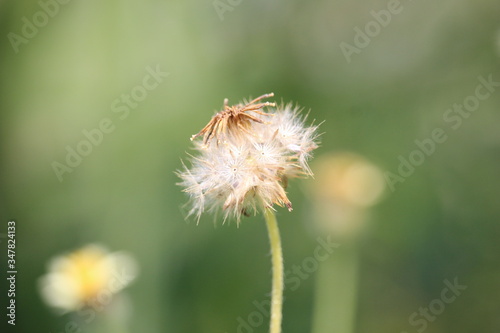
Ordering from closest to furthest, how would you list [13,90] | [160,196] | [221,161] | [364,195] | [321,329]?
[221,161] → [321,329] → [364,195] → [160,196] → [13,90]

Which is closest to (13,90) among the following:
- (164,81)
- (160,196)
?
(164,81)

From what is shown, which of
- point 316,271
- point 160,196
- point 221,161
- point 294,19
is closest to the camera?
point 221,161

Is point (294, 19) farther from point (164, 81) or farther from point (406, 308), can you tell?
point (406, 308)
